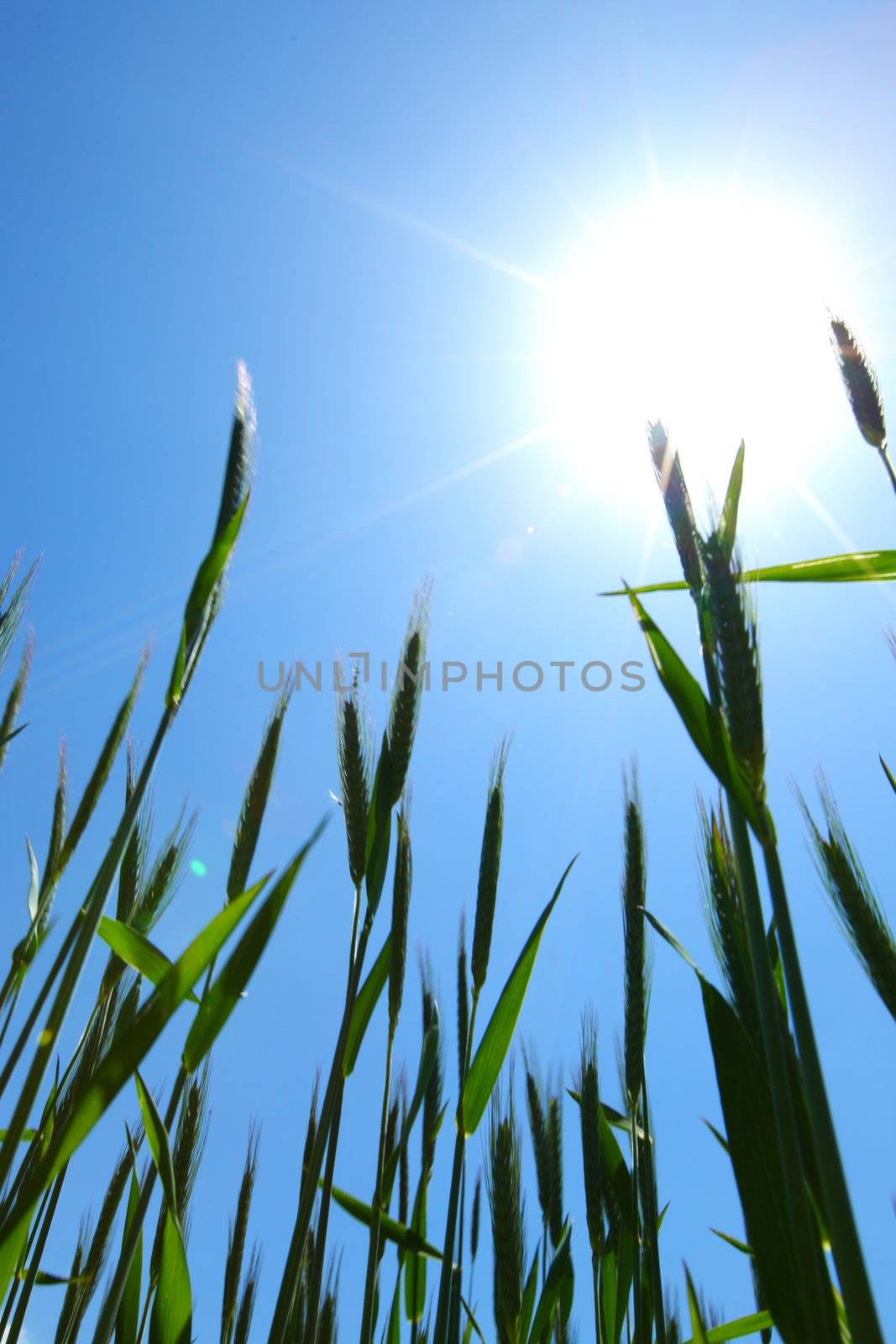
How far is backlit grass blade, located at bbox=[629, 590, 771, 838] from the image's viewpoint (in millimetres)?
977

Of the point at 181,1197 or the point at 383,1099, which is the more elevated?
the point at 383,1099

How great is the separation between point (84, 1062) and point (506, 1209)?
1.40m

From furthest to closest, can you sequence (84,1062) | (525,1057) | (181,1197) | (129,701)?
(525,1057) < (181,1197) < (84,1062) < (129,701)

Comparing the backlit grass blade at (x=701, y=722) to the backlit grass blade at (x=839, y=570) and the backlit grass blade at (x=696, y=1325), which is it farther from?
the backlit grass blade at (x=696, y=1325)

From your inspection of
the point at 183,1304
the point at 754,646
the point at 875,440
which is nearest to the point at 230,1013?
the point at 183,1304

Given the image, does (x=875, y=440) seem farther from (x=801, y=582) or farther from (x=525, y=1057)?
(x=525, y=1057)

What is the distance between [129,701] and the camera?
1.44 meters

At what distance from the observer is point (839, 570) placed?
1.45 metres

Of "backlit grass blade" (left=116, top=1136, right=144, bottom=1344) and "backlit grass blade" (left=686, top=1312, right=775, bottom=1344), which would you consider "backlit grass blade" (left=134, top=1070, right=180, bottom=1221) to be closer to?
"backlit grass blade" (left=116, top=1136, right=144, bottom=1344)

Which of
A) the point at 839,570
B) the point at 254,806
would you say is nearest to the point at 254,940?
the point at 254,806

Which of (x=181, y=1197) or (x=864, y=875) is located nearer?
(x=864, y=875)

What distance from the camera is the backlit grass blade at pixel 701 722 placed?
0.98 m

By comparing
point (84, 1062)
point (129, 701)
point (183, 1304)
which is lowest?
point (183, 1304)

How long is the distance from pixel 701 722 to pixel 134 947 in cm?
113
